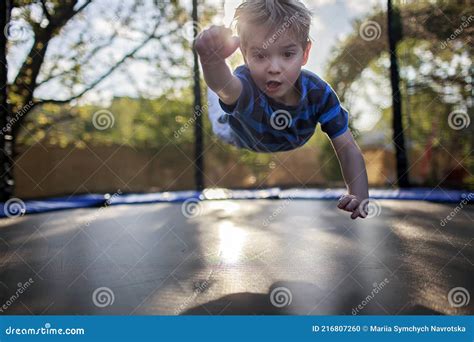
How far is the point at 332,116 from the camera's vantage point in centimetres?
134

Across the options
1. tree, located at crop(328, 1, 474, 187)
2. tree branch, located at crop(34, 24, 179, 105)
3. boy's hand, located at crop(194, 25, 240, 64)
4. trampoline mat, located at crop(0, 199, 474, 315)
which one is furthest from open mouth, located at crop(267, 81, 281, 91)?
tree branch, located at crop(34, 24, 179, 105)

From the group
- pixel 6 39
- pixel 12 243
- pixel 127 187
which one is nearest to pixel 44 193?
pixel 127 187

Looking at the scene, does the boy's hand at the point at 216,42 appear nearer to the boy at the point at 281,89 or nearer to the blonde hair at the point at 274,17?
the boy at the point at 281,89

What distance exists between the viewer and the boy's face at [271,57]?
47.1 inches

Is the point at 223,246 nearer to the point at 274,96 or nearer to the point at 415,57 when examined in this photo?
the point at 274,96

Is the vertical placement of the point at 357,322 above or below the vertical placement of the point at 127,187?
above

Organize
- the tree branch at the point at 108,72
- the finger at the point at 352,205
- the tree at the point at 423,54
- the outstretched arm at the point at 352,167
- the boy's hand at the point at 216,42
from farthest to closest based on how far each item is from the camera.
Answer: the tree branch at the point at 108,72 < the tree at the point at 423,54 < the outstretched arm at the point at 352,167 < the finger at the point at 352,205 < the boy's hand at the point at 216,42

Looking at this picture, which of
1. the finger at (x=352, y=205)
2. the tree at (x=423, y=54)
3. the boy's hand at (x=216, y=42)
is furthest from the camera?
the tree at (x=423, y=54)

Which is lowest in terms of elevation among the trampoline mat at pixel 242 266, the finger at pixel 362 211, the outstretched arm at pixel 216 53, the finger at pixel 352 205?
the trampoline mat at pixel 242 266

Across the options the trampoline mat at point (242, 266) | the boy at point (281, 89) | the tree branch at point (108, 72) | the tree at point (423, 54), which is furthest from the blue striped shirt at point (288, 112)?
the tree branch at point (108, 72)

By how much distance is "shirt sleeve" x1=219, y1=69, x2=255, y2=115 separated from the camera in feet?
3.92

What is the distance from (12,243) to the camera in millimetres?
1814

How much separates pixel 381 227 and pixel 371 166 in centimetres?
369

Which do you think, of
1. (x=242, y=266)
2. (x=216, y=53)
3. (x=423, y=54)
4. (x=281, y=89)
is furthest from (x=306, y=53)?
(x=423, y=54)
